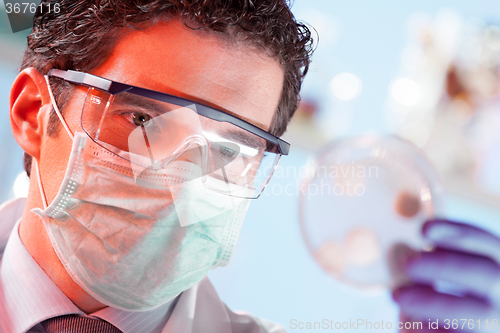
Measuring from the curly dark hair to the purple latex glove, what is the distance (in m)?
0.60

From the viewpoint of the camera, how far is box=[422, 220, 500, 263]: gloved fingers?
0.96 metres

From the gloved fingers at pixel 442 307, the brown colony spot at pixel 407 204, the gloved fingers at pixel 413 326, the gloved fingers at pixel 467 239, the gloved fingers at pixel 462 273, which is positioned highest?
the brown colony spot at pixel 407 204

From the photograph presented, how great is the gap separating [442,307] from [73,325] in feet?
3.12

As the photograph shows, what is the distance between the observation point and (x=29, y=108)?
0.87 meters

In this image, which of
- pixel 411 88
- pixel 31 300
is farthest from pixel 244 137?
pixel 411 88

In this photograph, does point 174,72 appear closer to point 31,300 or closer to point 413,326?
point 31,300

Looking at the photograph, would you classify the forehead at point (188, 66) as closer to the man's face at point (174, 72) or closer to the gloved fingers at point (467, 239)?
the man's face at point (174, 72)

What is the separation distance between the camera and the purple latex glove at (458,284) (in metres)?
0.94

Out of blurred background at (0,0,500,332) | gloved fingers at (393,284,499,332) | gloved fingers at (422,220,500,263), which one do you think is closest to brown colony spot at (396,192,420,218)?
gloved fingers at (422,220,500,263)

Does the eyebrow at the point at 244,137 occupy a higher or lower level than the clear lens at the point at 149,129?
higher

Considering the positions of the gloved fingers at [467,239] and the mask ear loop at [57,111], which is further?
the gloved fingers at [467,239]

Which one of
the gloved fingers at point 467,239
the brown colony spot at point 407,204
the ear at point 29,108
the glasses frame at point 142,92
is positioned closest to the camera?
the glasses frame at point 142,92

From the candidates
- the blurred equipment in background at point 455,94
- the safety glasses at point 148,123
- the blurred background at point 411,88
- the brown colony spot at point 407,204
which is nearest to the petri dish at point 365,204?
the brown colony spot at point 407,204

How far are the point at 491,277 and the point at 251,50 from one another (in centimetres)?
89
